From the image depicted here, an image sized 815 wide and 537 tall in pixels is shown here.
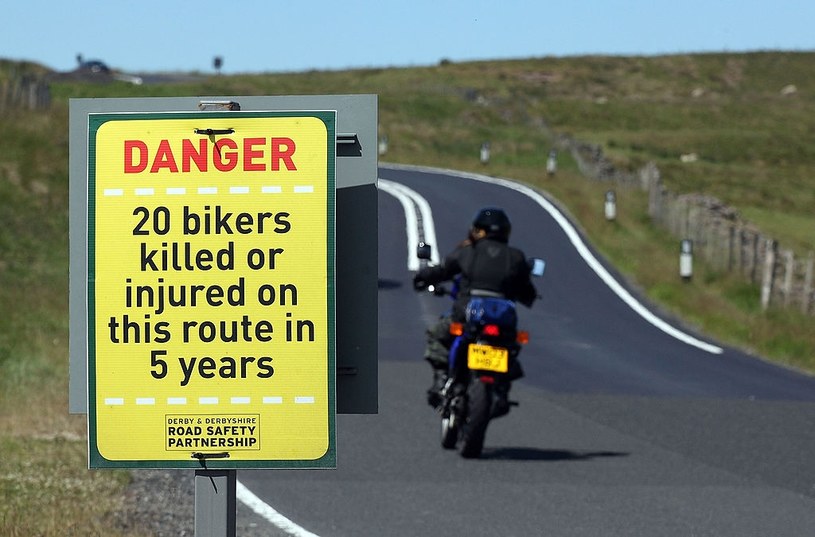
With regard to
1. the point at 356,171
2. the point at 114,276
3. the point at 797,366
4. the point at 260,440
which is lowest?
the point at 797,366

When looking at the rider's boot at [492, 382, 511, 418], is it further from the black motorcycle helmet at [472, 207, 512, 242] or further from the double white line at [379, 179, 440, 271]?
the double white line at [379, 179, 440, 271]

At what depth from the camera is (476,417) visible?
39.0 feet

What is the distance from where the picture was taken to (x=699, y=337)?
23547mm

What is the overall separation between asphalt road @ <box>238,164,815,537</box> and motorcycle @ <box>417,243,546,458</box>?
0.36m

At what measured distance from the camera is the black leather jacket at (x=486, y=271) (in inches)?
475

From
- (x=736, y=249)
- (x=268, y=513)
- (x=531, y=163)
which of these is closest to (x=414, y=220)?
(x=736, y=249)

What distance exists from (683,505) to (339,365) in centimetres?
564

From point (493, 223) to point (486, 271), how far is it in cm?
42

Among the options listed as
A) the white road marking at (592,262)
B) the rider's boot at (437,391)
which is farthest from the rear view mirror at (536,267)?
the white road marking at (592,262)

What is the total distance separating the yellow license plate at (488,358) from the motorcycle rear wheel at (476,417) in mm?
139

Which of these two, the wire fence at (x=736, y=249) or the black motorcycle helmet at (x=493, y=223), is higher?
the black motorcycle helmet at (x=493, y=223)

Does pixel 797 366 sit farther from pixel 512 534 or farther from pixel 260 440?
pixel 260 440

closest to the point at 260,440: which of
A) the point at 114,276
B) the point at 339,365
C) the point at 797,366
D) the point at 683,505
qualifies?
the point at 339,365

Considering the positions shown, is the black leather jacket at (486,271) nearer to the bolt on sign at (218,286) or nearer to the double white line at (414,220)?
the bolt on sign at (218,286)
